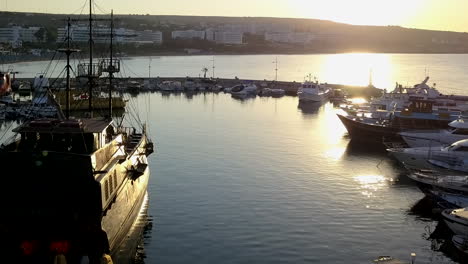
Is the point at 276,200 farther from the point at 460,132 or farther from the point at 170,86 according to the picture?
the point at 170,86

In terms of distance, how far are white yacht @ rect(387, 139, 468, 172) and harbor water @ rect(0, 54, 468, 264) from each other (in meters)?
0.82

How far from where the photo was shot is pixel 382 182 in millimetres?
27344

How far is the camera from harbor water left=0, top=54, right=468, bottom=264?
722 inches

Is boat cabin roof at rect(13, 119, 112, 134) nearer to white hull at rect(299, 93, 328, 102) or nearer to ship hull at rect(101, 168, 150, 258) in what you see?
ship hull at rect(101, 168, 150, 258)

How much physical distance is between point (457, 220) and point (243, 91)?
49654mm

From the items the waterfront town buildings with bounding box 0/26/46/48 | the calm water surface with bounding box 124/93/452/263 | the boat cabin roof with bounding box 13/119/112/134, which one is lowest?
the calm water surface with bounding box 124/93/452/263

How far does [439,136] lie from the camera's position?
31.9m

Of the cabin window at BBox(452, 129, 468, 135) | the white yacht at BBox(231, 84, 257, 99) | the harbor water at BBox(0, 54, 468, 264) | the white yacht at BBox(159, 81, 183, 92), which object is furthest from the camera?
the white yacht at BBox(159, 81, 183, 92)

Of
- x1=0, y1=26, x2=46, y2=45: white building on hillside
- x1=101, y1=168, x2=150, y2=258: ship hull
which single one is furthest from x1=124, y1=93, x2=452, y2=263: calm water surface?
x1=0, y1=26, x2=46, y2=45: white building on hillside

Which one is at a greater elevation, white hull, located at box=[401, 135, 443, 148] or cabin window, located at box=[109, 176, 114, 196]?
cabin window, located at box=[109, 176, 114, 196]

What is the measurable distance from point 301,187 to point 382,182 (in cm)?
366

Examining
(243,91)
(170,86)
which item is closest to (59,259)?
(243,91)

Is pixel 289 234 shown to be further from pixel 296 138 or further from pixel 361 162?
pixel 296 138

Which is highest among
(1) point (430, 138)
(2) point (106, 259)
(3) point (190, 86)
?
(3) point (190, 86)
